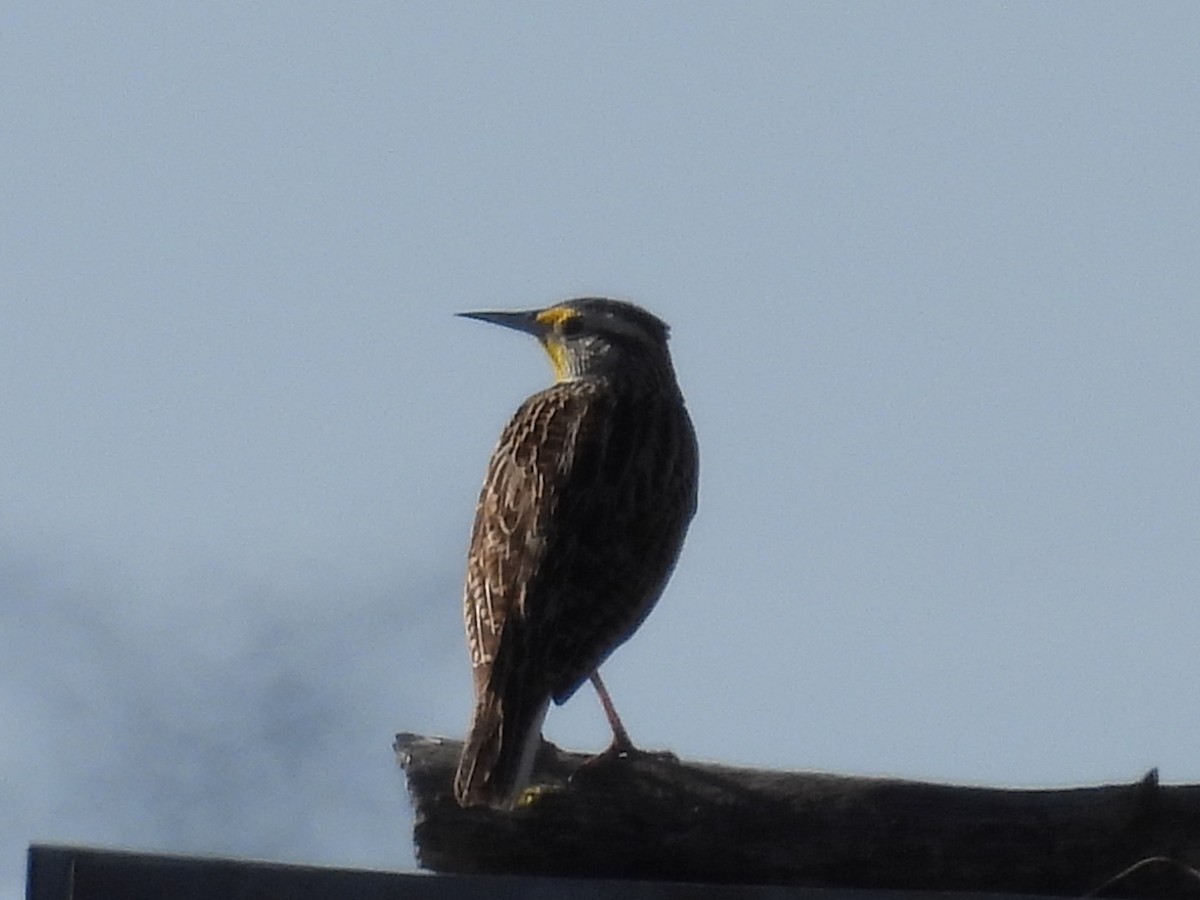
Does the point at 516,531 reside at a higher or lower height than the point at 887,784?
higher

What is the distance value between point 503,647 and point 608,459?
1.41 metres

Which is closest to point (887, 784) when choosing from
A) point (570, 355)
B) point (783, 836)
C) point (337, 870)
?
point (783, 836)

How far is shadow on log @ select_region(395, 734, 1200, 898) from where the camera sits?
707 centimetres

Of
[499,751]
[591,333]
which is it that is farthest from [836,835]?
[591,333]

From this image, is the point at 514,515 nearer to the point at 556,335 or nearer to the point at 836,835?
the point at 556,335

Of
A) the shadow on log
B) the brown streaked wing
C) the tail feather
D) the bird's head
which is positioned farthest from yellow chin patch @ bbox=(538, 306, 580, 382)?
the shadow on log

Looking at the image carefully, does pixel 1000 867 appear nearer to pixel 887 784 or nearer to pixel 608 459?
pixel 887 784

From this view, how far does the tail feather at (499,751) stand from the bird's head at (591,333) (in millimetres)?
3106

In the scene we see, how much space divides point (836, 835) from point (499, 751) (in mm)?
965

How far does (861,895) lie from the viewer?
6.41 m

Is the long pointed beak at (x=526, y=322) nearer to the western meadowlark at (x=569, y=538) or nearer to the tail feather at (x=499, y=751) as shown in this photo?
the western meadowlark at (x=569, y=538)

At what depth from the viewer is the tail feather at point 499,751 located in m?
7.26

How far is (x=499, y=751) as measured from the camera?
24.7 ft

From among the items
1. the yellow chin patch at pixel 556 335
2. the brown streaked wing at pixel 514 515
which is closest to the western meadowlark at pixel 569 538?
the brown streaked wing at pixel 514 515
